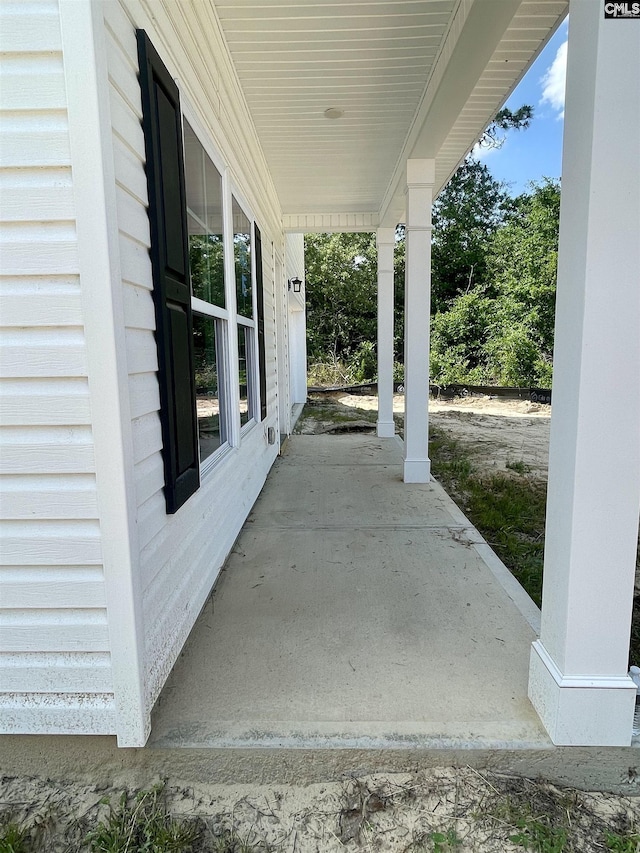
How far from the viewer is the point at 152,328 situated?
175 centimetres

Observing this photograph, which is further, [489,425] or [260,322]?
[489,425]

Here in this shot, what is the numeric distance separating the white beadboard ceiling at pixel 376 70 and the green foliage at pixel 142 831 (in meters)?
3.31

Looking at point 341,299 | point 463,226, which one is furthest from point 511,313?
point 341,299

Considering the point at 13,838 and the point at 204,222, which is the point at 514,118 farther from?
the point at 13,838

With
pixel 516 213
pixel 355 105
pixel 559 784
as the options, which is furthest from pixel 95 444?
pixel 516 213

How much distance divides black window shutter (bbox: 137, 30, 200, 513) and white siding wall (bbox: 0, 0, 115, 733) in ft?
1.27

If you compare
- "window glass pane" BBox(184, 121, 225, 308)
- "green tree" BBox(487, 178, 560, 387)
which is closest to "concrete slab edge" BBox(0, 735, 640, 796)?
"window glass pane" BBox(184, 121, 225, 308)

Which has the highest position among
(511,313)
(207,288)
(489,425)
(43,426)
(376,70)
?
(376,70)

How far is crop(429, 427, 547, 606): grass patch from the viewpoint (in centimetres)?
309

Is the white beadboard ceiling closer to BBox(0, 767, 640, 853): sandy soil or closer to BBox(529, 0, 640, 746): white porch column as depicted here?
BBox(529, 0, 640, 746): white porch column

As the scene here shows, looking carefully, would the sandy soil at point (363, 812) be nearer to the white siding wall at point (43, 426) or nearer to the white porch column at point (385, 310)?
the white siding wall at point (43, 426)

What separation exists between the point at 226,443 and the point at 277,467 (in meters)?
2.35

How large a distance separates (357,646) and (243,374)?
92.7 inches

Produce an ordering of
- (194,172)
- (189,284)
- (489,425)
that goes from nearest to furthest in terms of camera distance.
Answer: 1. (189,284)
2. (194,172)
3. (489,425)
